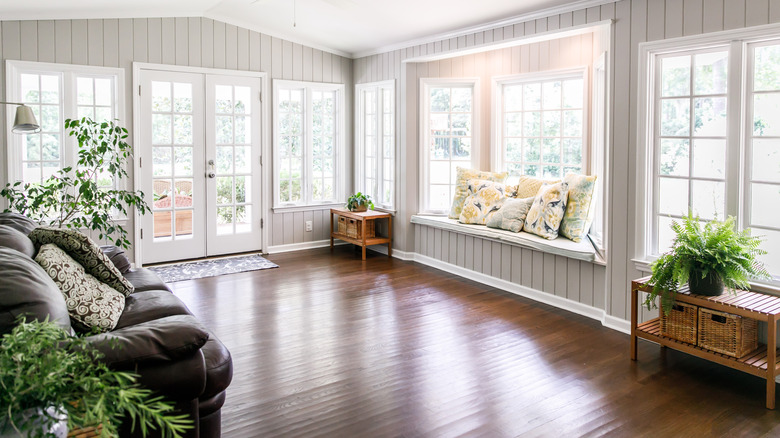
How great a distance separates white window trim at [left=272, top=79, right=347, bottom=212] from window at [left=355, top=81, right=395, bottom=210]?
0.19m

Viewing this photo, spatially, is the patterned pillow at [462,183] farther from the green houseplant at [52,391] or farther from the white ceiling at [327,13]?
the green houseplant at [52,391]

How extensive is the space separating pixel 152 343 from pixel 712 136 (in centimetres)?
337

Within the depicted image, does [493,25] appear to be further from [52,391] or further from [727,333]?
[52,391]

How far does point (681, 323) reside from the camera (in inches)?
134

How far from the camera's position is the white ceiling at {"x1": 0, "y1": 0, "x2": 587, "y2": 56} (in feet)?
16.3

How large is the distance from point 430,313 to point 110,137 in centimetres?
357

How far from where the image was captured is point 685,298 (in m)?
3.33

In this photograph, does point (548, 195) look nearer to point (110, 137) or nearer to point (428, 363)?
point (428, 363)

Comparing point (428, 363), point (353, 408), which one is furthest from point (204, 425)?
point (428, 363)

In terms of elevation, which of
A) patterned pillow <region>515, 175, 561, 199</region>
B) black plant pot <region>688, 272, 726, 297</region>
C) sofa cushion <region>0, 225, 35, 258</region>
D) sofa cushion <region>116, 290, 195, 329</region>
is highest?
patterned pillow <region>515, 175, 561, 199</region>

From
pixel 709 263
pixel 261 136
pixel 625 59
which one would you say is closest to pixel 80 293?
pixel 709 263

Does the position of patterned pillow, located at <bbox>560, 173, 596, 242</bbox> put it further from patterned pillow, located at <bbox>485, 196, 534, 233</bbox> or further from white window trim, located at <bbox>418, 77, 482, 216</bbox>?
white window trim, located at <bbox>418, 77, 482, 216</bbox>

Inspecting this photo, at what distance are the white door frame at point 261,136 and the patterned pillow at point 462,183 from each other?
7.31 ft

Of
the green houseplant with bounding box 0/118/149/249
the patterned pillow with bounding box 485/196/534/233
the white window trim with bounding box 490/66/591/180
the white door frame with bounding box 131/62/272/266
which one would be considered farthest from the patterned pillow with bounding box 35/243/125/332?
the white window trim with bounding box 490/66/591/180
